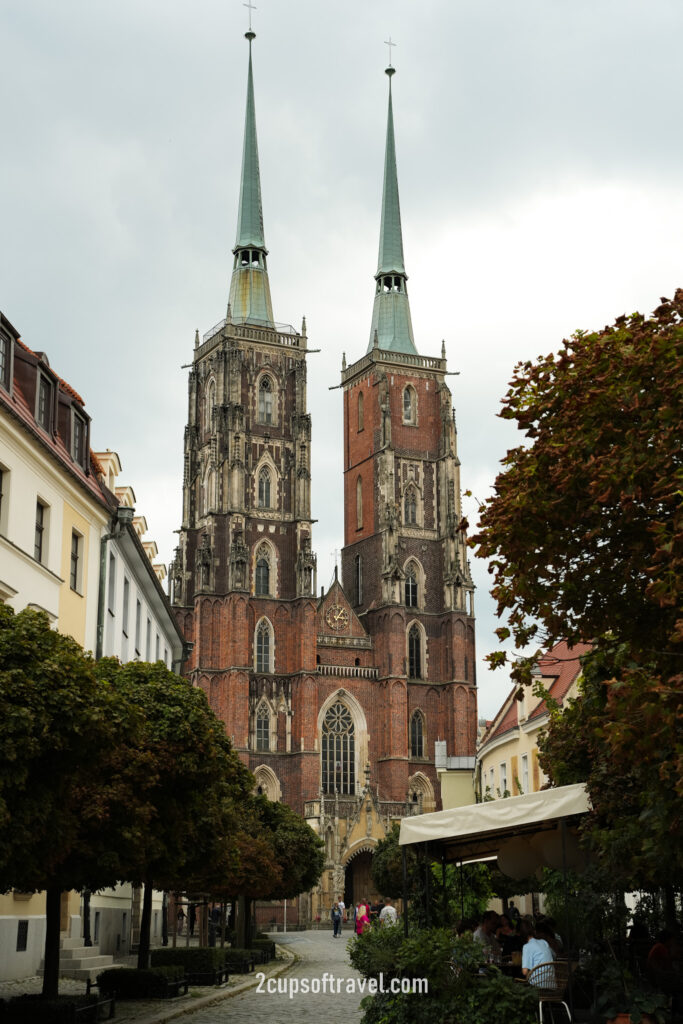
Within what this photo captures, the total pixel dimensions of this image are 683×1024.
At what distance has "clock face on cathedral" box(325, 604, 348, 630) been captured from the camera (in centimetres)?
8475

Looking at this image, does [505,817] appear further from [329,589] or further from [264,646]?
[329,589]

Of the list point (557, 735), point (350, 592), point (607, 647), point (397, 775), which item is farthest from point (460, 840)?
point (350, 592)

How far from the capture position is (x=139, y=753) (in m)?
17.3

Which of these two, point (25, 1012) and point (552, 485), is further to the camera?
point (25, 1012)

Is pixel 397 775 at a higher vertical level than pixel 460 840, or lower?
higher

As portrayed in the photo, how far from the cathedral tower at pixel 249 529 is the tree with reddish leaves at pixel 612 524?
66.2 metres


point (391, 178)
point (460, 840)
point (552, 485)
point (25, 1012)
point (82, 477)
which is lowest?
point (25, 1012)

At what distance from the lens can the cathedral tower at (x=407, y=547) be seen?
83.4 meters

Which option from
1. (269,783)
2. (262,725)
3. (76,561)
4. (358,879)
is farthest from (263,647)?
(76,561)

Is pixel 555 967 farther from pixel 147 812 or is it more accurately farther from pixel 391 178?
pixel 391 178

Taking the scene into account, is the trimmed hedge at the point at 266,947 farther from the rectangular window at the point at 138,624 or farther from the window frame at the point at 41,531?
the window frame at the point at 41,531

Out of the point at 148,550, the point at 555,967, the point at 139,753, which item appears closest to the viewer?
the point at 555,967

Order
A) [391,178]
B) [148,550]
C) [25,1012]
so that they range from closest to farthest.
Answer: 1. [25,1012]
2. [148,550]
3. [391,178]

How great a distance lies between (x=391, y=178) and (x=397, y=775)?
46600mm
